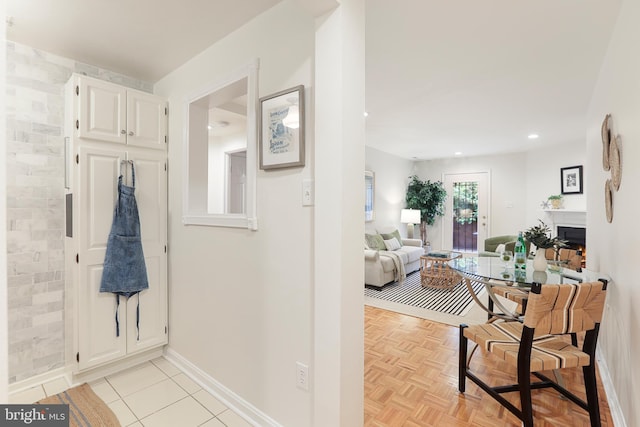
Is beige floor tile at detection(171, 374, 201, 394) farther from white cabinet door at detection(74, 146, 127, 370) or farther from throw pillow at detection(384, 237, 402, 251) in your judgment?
throw pillow at detection(384, 237, 402, 251)

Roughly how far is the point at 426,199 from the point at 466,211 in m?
0.97

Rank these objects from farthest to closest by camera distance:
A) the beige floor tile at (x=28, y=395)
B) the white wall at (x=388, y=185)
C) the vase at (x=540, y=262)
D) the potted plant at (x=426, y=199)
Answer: the potted plant at (x=426, y=199) → the white wall at (x=388, y=185) → the vase at (x=540, y=262) → the beige floor tile at (x=28, y=395)

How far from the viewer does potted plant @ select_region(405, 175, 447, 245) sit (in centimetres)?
713

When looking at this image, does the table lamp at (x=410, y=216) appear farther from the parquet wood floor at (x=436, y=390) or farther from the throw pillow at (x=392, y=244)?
the parquet wood floor at (x=436, y=390)

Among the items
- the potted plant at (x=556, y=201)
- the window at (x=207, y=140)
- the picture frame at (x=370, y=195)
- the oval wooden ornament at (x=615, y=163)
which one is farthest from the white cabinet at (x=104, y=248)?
the potted plant at (x=556, y=201)

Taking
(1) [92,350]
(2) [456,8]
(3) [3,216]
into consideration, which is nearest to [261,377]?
(1) [92,350]

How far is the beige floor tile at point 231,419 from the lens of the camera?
181 centimetres

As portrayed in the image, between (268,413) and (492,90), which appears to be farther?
(492,90)

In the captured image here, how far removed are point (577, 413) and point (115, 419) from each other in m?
2.83

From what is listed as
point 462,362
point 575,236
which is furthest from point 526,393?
point 575,236

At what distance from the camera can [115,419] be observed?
1.85 meters

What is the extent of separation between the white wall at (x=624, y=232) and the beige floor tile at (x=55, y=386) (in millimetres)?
3435

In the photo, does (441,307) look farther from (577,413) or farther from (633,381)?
(633,381)

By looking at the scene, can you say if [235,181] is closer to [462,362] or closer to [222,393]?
[222,393]
